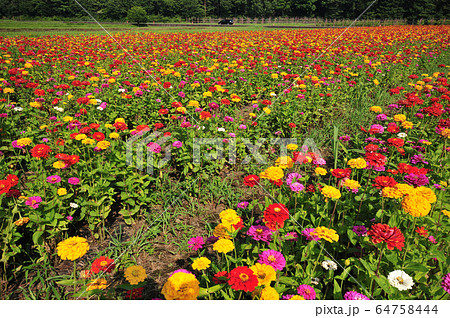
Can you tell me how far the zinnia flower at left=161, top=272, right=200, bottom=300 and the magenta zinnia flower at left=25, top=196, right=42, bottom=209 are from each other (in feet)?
5.28

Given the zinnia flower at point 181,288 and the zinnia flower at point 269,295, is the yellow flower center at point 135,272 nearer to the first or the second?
the zinnia flower at point 181,288

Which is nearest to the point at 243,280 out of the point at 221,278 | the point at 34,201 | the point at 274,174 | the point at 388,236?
the point at 221,278

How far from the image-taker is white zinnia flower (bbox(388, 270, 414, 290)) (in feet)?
5.32

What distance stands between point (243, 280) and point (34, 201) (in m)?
2.03

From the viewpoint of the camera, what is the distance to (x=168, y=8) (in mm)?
63500

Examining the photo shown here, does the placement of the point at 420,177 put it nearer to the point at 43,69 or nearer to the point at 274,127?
the point at 274,127

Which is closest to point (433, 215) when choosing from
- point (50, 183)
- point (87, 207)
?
point (87, 207)

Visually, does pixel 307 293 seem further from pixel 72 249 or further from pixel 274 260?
pixel 72 249

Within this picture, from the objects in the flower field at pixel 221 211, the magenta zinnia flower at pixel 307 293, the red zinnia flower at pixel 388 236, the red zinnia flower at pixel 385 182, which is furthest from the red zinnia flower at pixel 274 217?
the red zinnia flower at pixel 385 182

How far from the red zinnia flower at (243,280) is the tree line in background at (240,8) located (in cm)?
5038

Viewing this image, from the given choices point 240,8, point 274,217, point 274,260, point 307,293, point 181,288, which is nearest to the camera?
point 181,288

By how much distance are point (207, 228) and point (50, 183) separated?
1744 millimetres

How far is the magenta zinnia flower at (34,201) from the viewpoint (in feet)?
7.51

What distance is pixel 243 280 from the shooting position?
1477 millimetres
